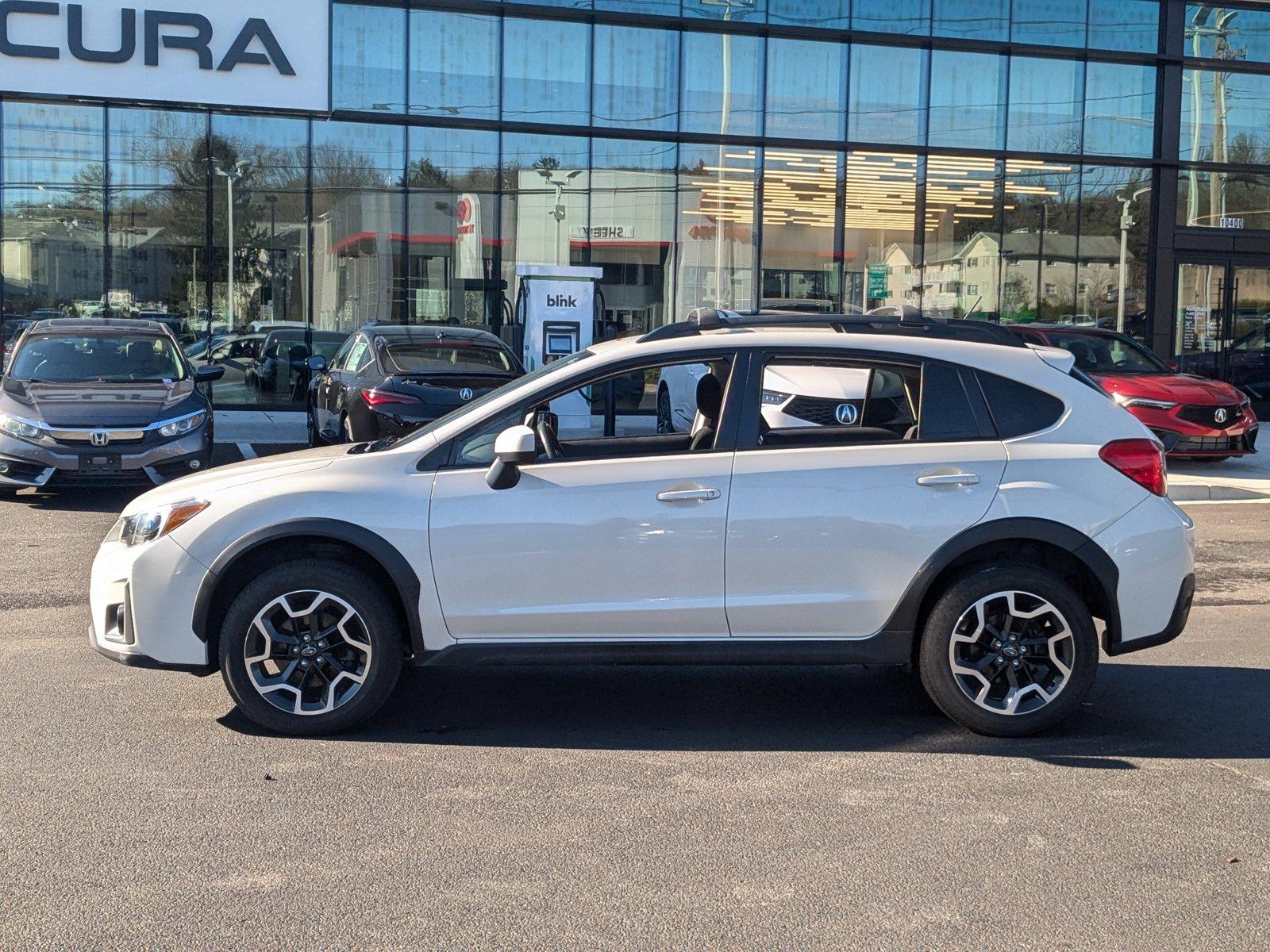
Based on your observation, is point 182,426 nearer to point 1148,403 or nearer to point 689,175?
point 1148,403

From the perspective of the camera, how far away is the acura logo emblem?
5812 millimetres

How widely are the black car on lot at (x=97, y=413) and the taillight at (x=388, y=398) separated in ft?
5.07

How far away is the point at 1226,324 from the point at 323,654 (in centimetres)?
2036

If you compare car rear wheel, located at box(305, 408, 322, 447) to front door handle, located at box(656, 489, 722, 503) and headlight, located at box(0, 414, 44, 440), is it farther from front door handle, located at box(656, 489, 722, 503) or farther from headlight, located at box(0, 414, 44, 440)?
front door handle, located at box(656, 489, 722, 503)

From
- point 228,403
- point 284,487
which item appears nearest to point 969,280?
point 228,403

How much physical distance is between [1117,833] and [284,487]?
10.9ft

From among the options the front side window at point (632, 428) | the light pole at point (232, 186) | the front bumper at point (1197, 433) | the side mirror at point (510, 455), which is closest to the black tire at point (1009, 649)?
the front side window at point (632, 428)

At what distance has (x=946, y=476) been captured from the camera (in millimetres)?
5457

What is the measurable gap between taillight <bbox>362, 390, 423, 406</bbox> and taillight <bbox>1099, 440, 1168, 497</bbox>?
295 inches

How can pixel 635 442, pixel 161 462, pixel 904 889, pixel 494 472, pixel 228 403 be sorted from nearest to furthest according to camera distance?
pixel 904 889 → pixel 494 472 → pixel 635 442 → pixel 161 462 → pixel 228 403

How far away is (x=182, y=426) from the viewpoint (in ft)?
38.7

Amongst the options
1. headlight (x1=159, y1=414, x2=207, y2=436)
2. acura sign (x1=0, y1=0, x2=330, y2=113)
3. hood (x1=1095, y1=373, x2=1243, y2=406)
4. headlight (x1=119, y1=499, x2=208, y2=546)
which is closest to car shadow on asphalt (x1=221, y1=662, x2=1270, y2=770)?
headlight (x1=119, y1=499, x2=208, y2=546)

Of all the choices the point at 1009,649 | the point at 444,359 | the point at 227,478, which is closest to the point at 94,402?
the point at 444,359

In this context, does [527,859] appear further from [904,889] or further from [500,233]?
[500,233]
